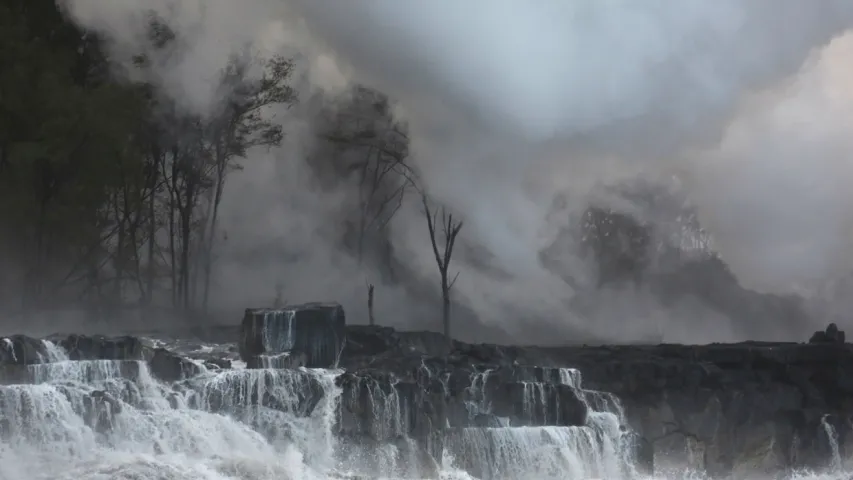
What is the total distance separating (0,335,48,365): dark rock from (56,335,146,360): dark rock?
2.96 feet

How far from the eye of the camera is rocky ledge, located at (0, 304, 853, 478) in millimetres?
31109

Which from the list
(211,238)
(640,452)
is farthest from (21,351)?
(211,238)

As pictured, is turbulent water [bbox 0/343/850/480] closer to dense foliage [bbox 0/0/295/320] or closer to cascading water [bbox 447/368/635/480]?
cascading water [bbox 447/368/635/480]

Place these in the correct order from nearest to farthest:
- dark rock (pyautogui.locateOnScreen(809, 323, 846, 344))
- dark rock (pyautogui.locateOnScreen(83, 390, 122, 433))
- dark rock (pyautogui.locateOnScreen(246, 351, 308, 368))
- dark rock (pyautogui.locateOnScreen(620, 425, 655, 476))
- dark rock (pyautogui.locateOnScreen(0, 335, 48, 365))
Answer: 1. dark rock (pyautogui.locateOnScreen(83, 390, 122, 433))
2. dark rock (pyautogui.locateOnScreen(0, 335, 48, 365))
3. dark rock (pyautogui.locateOnScreen(246, 351, 308, 368))
4. dark rock (pyautogui.locateOnScreen(620, 425, 655, 476))
5. dark rock (pyautogui.locateOnScreen(809, 323, 846, 344))

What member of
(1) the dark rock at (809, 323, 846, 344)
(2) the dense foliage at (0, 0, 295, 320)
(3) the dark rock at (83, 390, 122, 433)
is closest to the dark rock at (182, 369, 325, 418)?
(3) the dark rock at (83, 390, 122, 433)

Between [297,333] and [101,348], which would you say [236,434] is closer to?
[101,348]

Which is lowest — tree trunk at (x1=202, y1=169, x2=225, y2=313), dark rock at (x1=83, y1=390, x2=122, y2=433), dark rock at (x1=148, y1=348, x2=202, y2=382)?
dark rock at (x1=83, y1=390, x2=122, y2=433)

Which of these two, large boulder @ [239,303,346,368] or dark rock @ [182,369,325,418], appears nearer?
dark rock @ [182,369,325,418]

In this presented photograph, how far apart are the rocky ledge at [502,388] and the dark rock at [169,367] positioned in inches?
1.8

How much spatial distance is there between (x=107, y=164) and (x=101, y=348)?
16496 mm

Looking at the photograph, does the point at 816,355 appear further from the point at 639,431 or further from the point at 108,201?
the point at 108,201

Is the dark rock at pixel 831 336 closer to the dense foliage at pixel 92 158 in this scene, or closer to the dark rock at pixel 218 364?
the dark rock at pixel 218 364

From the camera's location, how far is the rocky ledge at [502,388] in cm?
3111

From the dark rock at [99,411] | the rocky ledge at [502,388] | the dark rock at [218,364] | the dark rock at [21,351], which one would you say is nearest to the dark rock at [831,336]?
the rocky ledge at [502,388]
